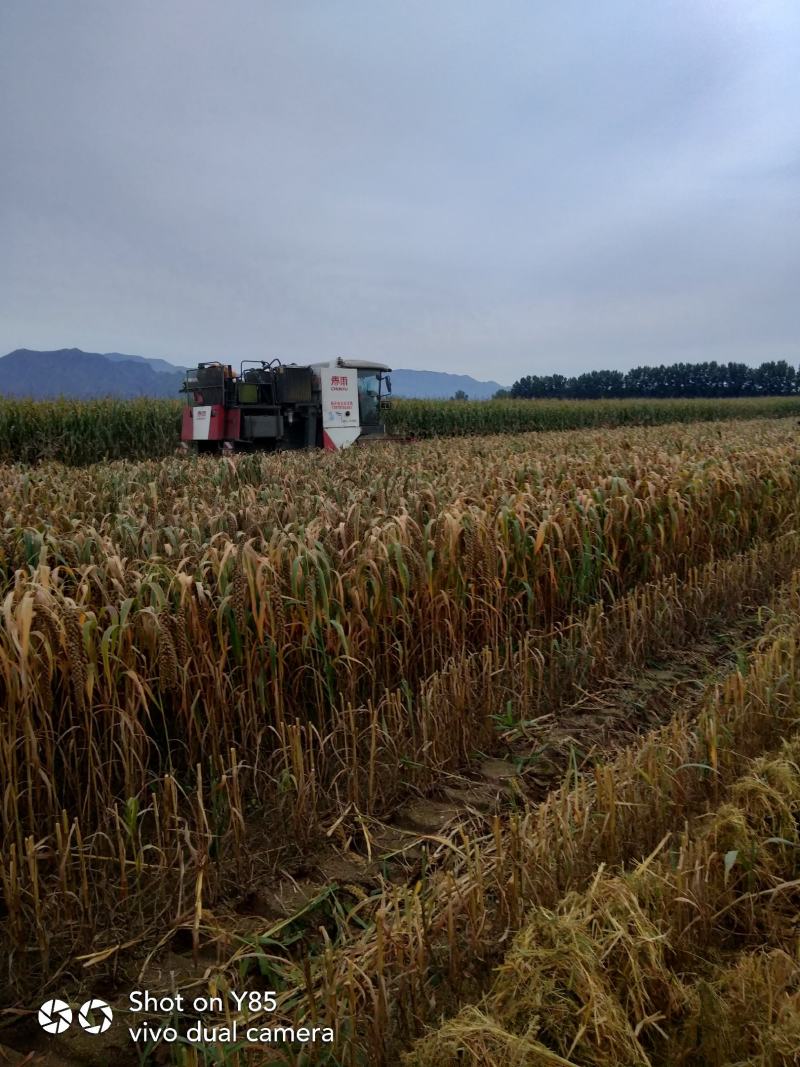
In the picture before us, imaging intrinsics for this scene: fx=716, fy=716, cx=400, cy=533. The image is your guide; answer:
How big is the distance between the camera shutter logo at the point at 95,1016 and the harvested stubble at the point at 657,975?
0.95m

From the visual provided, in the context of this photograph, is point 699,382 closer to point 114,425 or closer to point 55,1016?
point 114,425

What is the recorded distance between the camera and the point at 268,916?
2.51m

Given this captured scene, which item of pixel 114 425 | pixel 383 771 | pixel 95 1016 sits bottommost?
pixel 95 1016

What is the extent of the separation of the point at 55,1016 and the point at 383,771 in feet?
5.21

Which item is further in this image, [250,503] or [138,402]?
[138,402]

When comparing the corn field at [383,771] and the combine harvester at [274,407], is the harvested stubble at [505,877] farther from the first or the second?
the combine harvester at [274,407]

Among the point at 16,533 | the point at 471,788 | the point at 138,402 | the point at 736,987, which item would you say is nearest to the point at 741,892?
the point at 736,987

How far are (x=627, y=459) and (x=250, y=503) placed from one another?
476cm

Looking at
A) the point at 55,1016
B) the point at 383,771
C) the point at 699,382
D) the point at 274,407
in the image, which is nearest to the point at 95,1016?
the point at 55,1016

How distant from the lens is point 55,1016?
2.08 metres

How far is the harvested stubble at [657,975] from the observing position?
1.64m

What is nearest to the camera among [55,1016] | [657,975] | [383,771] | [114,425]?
[657,975]

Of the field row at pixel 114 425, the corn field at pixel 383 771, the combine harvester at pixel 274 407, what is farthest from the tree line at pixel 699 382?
the corn field at pixel 383 771

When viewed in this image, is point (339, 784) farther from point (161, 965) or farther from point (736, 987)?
point (736, 987)
